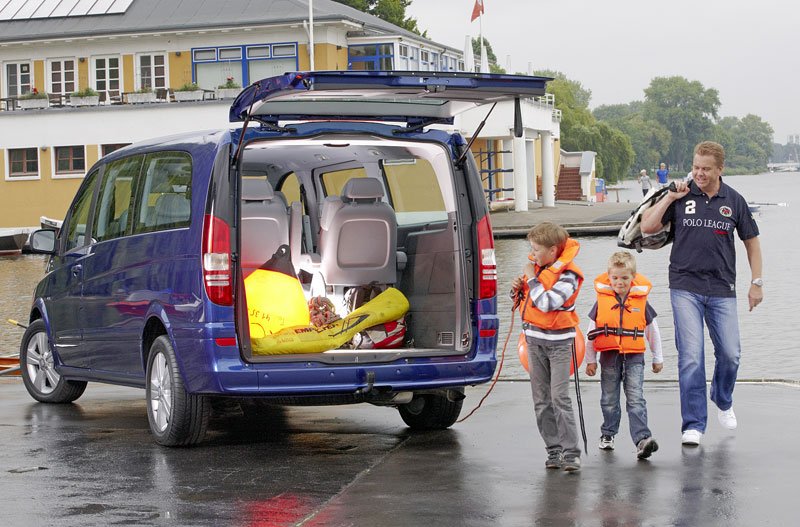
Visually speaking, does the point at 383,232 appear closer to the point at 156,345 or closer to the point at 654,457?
the point at 156,345

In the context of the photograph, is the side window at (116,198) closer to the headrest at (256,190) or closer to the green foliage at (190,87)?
the headrest at (256,190)

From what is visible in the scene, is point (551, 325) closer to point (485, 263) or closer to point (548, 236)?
point (548, 236)

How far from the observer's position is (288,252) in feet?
31.4

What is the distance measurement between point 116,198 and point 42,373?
7.23 ft

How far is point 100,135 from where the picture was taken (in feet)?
184

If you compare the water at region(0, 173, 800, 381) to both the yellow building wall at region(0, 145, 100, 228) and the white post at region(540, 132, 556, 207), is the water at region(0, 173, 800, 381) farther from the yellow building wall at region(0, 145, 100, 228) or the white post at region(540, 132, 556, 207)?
the white post at region(540, 132, 556, 207)

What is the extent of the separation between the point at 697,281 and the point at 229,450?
299cm

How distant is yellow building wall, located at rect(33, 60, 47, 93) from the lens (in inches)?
2366

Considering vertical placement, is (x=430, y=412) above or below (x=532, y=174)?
below

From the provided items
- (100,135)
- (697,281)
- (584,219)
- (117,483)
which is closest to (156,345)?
(117,483)

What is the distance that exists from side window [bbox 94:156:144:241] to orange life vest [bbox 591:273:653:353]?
3.22 meters

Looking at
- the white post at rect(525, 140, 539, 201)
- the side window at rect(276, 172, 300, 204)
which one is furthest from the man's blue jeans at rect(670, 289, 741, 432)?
the white post at rect(525, 140, 539, 201)

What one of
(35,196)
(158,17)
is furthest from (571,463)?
(158,17)

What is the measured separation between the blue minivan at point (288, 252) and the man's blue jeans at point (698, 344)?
3.73 ft
